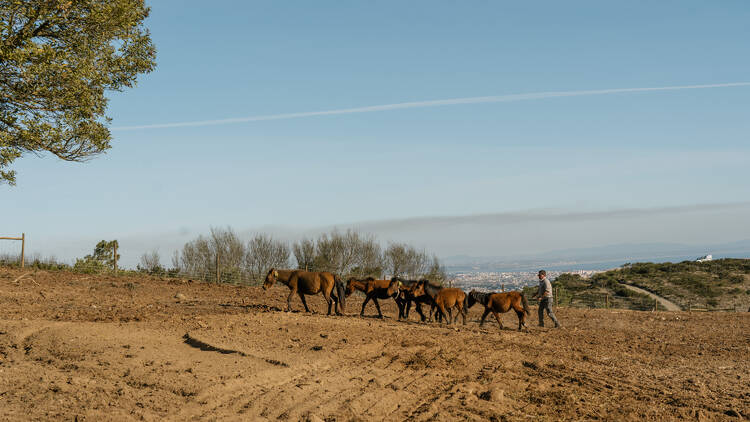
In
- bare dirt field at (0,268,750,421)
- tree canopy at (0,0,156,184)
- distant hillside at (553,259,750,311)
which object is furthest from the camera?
distant hillside at (553,259,750,311)

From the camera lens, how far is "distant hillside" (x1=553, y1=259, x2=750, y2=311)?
4434 centimetres

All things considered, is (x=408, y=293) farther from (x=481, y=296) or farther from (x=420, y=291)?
(x=481, y=296)

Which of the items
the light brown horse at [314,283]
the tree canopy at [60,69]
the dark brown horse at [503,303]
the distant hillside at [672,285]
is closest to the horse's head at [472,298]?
the dark brown horse at [503,303]

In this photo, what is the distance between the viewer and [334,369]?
11094 millimetres

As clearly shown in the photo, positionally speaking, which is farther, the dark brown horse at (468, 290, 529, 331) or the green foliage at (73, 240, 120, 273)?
the green foliage at (73, 240, 120, 273)

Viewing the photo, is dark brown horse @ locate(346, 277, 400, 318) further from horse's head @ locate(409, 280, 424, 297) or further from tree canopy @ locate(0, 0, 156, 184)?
tree canopy @ locate(0, 0, 156, 184)

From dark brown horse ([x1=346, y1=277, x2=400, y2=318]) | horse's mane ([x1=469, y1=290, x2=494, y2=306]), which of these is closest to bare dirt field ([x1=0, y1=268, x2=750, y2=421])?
horse's mane ([x1=469, y1=290, x2=494, y2=306])

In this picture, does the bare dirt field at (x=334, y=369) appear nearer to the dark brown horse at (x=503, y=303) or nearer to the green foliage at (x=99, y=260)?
the dark brown horse at (x=503, y=303)

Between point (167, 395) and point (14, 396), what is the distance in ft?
7.72

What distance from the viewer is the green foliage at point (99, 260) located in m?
30.7

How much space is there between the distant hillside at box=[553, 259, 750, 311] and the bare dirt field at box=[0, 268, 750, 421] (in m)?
26.9

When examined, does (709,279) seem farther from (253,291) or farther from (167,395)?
(167,395)

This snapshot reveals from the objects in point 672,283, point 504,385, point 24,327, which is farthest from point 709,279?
point 24,327

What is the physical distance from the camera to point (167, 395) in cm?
957
